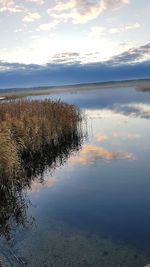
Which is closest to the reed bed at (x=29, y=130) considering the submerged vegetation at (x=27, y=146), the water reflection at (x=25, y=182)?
the submerged vegetation at (x=27, y=146)

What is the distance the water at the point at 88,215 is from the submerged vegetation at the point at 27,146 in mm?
380

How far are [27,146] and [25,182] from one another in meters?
3.98

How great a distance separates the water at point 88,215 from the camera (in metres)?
9.60

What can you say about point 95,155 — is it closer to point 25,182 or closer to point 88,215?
point 25,182

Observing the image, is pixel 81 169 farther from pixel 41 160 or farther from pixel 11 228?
pixel 11 228

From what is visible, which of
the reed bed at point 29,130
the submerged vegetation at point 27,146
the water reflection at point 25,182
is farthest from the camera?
the reed bed at point 29,130

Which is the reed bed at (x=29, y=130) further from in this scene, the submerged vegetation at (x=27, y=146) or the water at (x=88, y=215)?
the water at (x=88, y=215)

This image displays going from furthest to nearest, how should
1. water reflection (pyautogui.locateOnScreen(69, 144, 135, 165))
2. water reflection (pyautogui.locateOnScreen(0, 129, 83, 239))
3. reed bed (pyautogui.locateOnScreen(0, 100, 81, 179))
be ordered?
water reflection (pyautogui.locateOnScreen(69, 144, 135, 165)), reed bed (pyautogui.locateOnScreen(0, 100, 81, 179)), water reflection (pyautogui.locateOnScreen(0, 129, 83, 239))

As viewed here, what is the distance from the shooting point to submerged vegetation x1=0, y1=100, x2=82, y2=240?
14.0 meters

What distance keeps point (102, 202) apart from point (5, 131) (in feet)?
21.7

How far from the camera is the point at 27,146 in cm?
2031

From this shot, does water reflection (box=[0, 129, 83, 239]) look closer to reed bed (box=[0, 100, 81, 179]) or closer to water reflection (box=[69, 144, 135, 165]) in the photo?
reed bed (box=[0, 100, 81, 179])

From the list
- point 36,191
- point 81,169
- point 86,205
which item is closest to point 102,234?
point 86,205

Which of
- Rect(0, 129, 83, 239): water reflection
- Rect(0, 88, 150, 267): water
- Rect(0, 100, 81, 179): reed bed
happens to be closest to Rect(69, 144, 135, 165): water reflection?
Rect(0, 88, 150, 267): water
